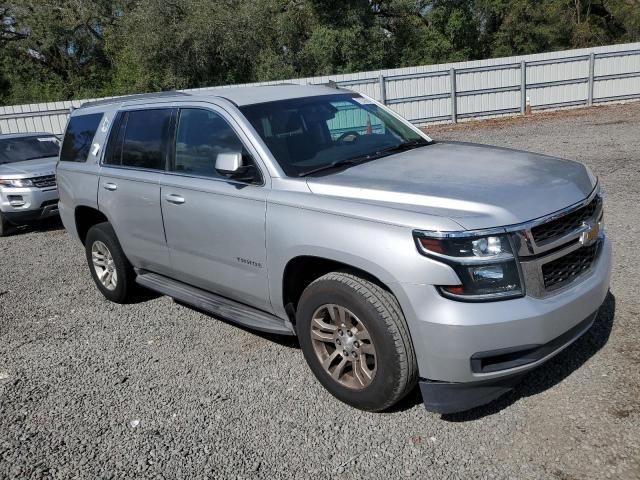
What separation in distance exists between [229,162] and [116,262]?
2.24 metres

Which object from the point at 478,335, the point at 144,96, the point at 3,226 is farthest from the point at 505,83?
the point at 478,335

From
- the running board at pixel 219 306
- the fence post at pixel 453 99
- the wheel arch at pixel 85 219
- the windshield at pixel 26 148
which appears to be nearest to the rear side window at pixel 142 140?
the wheel arch at pixel 85 219

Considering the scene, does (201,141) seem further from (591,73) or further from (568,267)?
(591,73)

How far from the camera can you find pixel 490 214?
2.86 metres

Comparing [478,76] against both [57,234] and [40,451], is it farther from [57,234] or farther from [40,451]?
[40,451]

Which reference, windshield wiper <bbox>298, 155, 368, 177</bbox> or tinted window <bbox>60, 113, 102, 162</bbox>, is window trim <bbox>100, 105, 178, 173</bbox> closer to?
tinted window <bbox>60, 113, 102, 162</bbox>

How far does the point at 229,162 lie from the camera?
11.8 feet

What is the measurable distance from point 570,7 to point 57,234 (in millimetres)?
33564

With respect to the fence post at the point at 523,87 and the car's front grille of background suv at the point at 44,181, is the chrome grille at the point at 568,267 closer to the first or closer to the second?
the car's front grille of background suv at the point at 44,181

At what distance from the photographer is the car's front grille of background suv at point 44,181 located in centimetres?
917

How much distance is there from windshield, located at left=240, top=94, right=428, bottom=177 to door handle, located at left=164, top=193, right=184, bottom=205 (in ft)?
2.68

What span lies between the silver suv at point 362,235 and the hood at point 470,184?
1cm

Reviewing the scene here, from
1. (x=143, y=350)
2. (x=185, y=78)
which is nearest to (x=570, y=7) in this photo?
(x=185, y=78)

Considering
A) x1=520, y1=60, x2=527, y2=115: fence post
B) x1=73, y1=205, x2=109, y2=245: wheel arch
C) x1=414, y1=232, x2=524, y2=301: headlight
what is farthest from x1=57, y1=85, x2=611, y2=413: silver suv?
x1=520, y1=60, x2=527, y2=115: fence post
